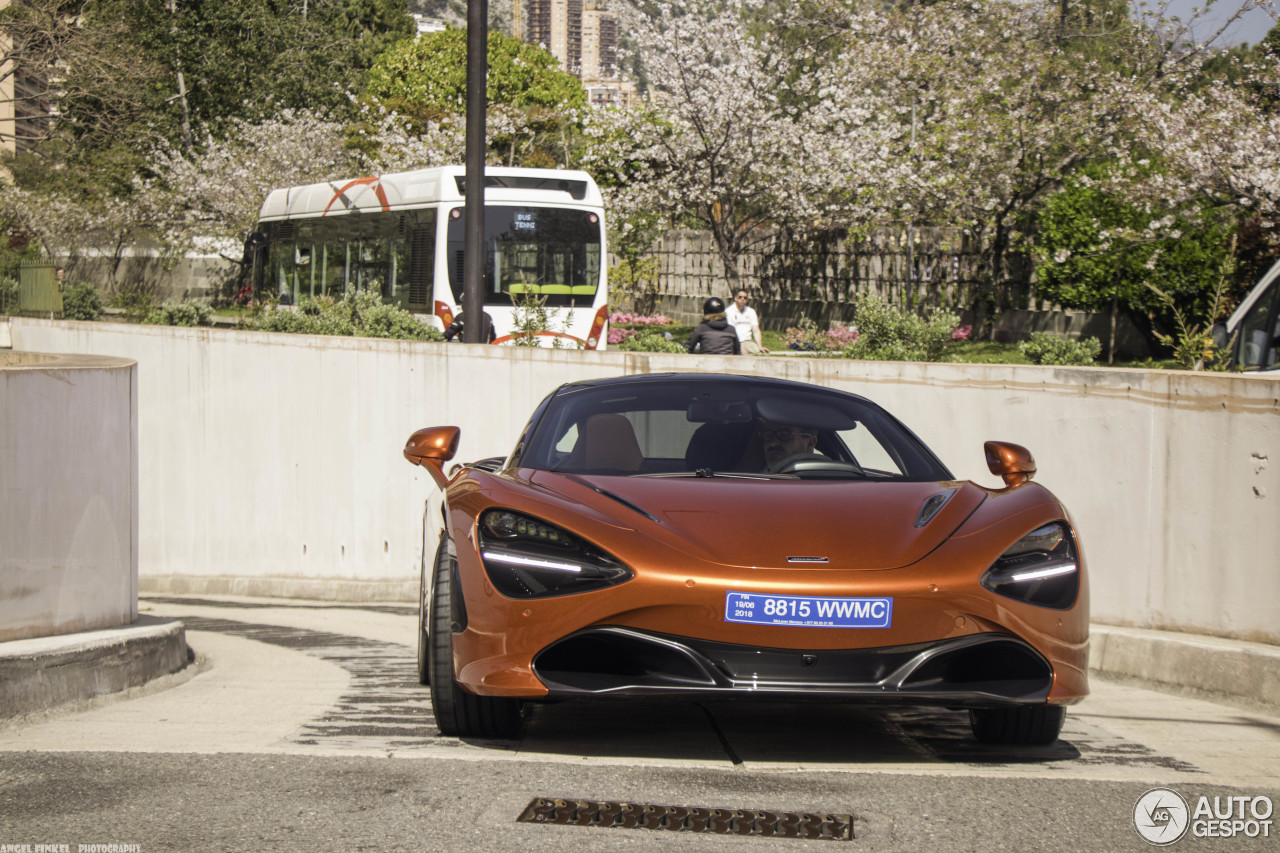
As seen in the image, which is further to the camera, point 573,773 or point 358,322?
point 358,322

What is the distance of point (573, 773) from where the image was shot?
171 inches

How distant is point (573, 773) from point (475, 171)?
9272mm

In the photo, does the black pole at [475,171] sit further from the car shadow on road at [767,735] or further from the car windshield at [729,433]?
the car shadow on road at [767,735]

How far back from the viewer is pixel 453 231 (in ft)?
66.4

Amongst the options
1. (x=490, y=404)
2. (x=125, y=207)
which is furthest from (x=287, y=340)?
(x=125, y=207)

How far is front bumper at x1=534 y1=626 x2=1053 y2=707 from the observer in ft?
13.9

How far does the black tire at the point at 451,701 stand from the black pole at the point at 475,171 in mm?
7976

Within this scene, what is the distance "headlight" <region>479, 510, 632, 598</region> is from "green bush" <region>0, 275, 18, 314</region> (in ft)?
105

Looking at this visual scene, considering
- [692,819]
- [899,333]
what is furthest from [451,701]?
[899,333]

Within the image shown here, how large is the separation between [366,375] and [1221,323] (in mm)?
7089

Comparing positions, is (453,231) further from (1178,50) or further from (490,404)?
(1178,50)

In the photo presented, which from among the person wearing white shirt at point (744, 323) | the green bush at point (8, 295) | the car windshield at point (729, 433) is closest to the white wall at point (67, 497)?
the car windshield at point (729, 433)

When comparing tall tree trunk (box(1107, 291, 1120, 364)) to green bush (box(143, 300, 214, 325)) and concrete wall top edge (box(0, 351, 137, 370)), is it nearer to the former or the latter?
green bush (box(143, 300, 214, 325))

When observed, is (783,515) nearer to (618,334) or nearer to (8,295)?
(618,334)
